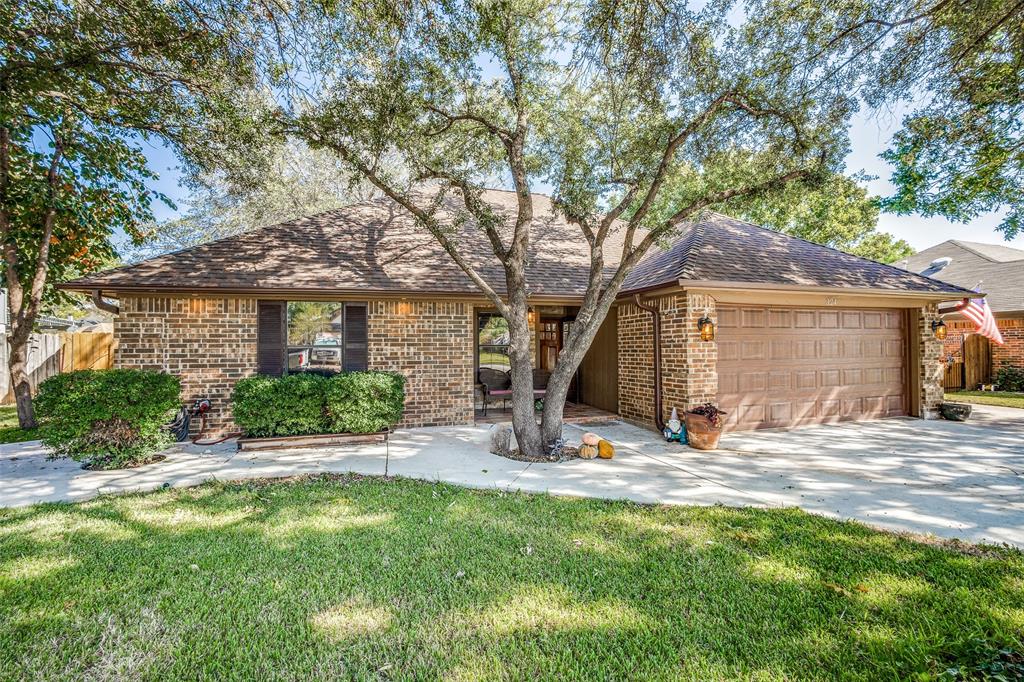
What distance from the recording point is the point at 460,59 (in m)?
6.12

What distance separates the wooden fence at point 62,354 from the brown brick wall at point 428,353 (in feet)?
30.4

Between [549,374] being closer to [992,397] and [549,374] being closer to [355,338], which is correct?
[355,338]

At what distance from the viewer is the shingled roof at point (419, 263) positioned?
7375 millimetres

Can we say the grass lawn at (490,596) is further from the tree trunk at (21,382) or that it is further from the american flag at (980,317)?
the american flag at (980,317)

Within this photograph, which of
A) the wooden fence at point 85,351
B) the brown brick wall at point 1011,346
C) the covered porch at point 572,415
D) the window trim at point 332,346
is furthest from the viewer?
the brown brick wall at point 1011,346

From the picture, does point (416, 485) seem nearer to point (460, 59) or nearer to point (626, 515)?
point (626, 515)

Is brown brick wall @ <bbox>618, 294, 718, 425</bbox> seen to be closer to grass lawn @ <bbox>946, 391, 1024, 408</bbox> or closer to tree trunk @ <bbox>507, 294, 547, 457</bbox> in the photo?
tree trunk @ <bbox>507, 294, 547, 457</bbox>

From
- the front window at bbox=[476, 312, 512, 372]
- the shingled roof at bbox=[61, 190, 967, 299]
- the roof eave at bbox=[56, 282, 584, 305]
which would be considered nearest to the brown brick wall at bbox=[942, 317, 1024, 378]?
the shingled roof at bbox=[61, 190, 967, 299]

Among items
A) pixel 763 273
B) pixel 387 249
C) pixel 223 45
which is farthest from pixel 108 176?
pixel 763 273

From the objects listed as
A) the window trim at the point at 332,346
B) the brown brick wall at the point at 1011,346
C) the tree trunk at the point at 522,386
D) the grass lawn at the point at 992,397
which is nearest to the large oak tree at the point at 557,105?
the tree trunk at the point at 522,386

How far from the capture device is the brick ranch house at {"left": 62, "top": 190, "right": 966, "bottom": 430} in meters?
7.39

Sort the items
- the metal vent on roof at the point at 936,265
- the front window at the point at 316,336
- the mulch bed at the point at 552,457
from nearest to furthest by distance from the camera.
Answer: the mulch bed at the point at 552,457 → the front window at the point at 316,336 → the metal vent on roof at the point at 936,265

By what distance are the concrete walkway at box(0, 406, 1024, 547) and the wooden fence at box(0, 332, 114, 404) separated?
6656mm

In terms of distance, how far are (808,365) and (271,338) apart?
987 cm
